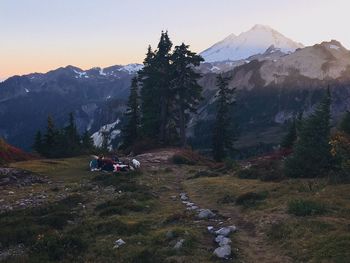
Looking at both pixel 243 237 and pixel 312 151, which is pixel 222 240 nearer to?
pixel 243 237

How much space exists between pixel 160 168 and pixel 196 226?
2565cm

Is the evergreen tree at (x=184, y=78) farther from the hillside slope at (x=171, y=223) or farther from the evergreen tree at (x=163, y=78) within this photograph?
the hillside slope at (x=171, y=223)

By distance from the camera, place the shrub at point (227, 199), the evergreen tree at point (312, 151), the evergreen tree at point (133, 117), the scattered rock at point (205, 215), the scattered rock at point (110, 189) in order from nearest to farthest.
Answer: the scattered rock at point (205, 215)
the shrub at point (227, 199)
the evergreen tree at point (312, 151)
the scattered rock at point (110, 189)
the evergreen tree at point (133, 117)

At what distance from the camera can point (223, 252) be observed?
13719 millimetres

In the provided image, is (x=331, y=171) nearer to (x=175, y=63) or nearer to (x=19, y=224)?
(x=19, y=224)

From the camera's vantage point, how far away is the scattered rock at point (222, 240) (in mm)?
14841

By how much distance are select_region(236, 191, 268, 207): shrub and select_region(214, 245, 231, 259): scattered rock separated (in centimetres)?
705

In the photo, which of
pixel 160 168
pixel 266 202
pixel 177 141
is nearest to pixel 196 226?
pixel 266 202

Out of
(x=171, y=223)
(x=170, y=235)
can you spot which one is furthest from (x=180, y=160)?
(x=170, y=235)

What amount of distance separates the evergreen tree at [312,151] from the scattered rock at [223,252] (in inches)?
605

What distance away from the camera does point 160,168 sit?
42.8 metres

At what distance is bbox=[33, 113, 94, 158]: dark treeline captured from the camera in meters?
60.5

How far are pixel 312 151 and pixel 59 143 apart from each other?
43184mm

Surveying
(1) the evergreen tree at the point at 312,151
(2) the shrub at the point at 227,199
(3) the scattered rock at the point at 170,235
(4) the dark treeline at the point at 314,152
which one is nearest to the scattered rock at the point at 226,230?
(3) the scattered rock at the point at 170,235
